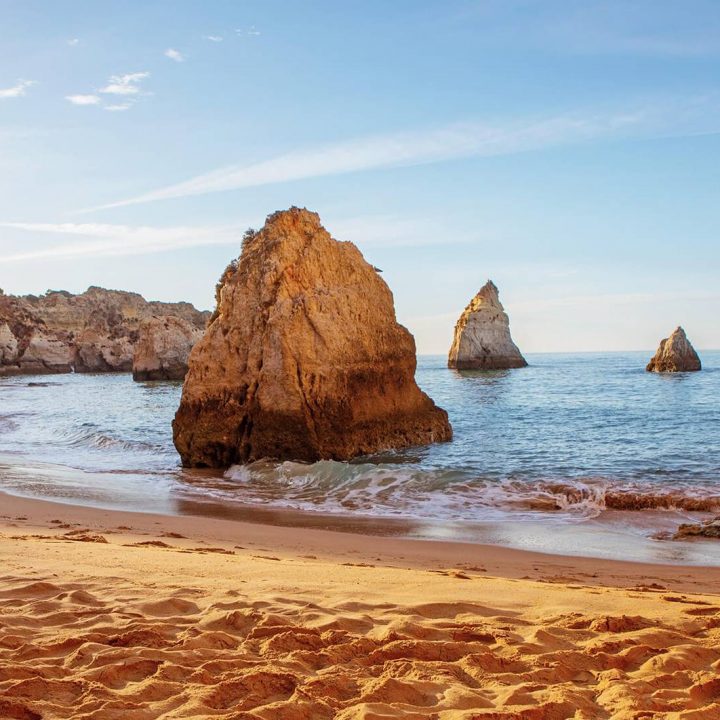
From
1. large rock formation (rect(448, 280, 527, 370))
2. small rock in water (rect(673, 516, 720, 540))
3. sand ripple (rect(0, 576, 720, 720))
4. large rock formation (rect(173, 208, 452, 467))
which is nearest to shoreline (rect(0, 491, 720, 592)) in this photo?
small rock in water (rect(673, 516, 720, 540))

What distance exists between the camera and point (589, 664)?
3.86m

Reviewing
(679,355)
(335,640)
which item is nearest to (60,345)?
(679,355)

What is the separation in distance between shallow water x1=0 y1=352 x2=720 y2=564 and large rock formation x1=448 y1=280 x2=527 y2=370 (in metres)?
37.1

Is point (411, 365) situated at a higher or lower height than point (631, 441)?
higher

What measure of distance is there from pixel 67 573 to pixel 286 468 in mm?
8230

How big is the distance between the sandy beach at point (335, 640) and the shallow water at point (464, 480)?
319cm

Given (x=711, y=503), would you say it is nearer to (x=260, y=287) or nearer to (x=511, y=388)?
(x=260, y=287)

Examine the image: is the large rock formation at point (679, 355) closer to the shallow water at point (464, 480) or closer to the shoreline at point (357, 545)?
the shallow water at point (464, 480)

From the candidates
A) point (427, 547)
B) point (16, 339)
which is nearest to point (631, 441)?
point (427, 547)

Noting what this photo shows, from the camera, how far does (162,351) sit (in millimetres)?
53594

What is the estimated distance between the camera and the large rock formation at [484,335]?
60.5 meters

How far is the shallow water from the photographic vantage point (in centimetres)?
956

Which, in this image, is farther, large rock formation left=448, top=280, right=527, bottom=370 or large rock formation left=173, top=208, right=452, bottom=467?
large rock formation left=448, top=280, right=527, bottom=370

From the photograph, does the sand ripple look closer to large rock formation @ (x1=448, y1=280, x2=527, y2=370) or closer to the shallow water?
the shallow water
